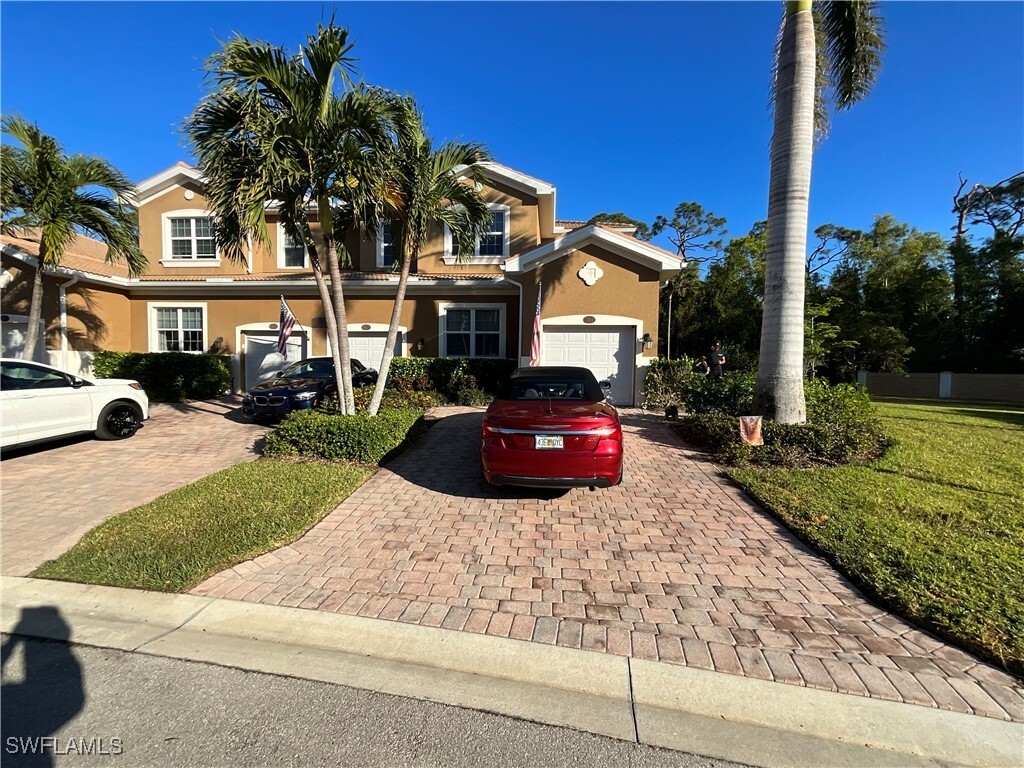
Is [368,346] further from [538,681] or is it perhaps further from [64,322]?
[538,681]

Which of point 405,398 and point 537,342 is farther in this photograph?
point 537,342

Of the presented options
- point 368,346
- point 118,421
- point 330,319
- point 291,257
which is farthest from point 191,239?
point 330,319

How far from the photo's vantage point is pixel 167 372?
519 inches

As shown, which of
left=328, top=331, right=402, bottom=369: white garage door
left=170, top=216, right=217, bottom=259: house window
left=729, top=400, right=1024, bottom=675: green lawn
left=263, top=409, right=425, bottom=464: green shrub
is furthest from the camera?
left=170, top=216, right=217, bottom=259: house window

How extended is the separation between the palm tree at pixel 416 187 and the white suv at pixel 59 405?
4622 millimetres

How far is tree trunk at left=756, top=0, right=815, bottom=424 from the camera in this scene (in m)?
7.27

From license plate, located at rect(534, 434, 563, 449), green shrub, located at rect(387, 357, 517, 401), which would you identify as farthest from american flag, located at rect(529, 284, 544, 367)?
license plate, located at rect(534, 434, 563, 449)

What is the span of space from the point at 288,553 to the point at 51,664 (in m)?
1.55

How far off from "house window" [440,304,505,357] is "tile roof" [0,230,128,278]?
9.25m

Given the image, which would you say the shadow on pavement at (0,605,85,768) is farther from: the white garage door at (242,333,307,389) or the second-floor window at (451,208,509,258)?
the second-floor window at (451,208,509,258)

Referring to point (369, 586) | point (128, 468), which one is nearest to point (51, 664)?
point (369, 586)

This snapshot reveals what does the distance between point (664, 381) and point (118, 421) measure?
11745 millimetres

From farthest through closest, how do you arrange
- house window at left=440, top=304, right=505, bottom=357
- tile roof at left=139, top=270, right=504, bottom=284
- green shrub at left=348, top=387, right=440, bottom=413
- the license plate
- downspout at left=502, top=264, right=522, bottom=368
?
house window at left=440, top=304, right=505, bottom=357 → tile roof at left=139, top=270, right=504, bottom=284 → downspout at left=502, top=264, right=522, bottom=368 → green shrub at left=348, top=387, right=440, bottom=413 → the license plate

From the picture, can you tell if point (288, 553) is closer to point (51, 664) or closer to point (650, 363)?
point (51, 664)
